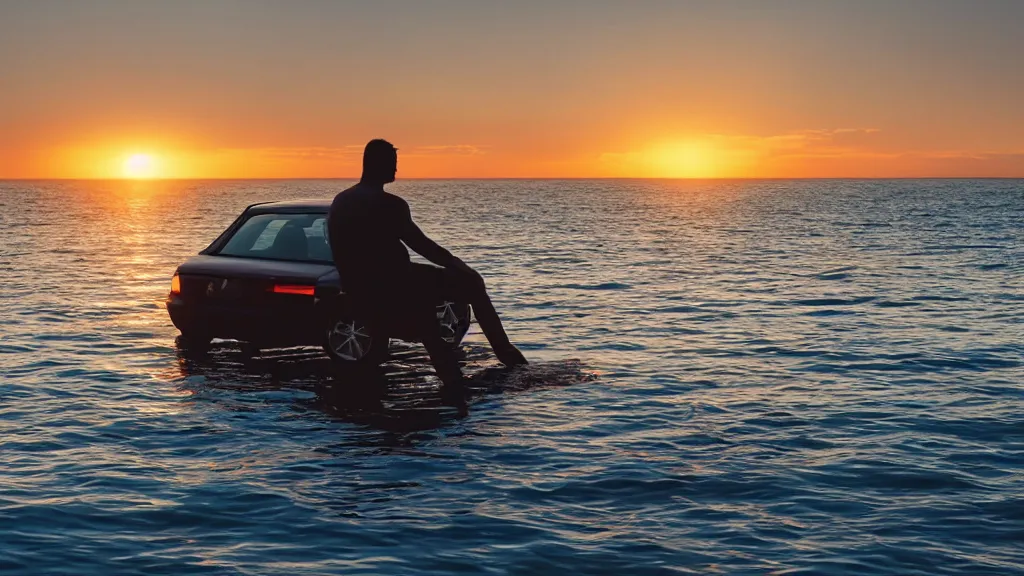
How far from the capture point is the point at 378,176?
932 centimetres

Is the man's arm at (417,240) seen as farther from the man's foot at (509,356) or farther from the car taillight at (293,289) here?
the car taillight at (293,289)

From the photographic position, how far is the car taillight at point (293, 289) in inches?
434

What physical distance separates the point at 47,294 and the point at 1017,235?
36.4 meters

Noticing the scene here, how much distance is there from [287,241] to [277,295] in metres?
0.85

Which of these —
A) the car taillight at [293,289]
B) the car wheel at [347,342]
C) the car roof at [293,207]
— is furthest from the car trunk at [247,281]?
the car roof at [293,207]

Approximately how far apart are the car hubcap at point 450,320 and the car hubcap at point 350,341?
847 millimetres

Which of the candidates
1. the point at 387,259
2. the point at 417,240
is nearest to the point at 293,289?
the point at 387,259

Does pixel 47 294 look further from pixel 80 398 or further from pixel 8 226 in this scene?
pixel 8 226

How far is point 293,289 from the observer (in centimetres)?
1105

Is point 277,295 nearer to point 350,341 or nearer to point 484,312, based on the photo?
point 350,341

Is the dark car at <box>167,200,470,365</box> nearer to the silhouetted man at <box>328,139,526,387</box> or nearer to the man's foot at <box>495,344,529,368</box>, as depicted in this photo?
the man's foot at <box>495,344,529,368</box>

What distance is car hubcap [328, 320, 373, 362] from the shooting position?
445 inches

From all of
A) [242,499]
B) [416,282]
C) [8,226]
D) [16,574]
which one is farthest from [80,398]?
[8,226]

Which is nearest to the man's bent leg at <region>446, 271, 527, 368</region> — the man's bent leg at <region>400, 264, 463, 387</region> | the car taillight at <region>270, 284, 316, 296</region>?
the man's bent leg at <region>400, 264, 463, 387</region>
